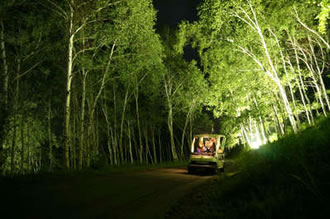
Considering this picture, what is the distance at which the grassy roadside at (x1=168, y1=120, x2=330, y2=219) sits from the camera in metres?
4.20

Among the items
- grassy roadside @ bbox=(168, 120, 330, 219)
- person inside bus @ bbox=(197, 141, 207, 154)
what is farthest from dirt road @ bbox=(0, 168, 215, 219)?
person inside bus @ bbox=(197, 141, 207, 154)

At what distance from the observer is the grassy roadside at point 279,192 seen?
420 centimetres

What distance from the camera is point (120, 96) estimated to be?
129 ft

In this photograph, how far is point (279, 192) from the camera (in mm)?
4902

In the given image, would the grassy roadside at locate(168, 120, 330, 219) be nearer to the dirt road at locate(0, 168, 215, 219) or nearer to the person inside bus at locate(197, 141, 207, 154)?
the dirt road at locate(0, 168, 215, 219)

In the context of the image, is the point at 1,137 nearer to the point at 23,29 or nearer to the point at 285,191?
the point at 23,29

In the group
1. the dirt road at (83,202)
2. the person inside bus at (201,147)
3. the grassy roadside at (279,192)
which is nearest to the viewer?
the grassy roadside at (279,192)

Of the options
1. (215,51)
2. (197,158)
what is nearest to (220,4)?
(215,51)

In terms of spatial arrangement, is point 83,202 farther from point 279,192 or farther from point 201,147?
point 201,147

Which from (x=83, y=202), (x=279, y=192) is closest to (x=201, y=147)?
(x=83, y=202)

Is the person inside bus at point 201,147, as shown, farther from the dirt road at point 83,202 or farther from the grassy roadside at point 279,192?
the grassy roadside at point 279,192

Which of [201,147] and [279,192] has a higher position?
[201,147]

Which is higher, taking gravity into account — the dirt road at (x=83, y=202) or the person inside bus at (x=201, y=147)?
the person inside bus at (x=201, y=147)

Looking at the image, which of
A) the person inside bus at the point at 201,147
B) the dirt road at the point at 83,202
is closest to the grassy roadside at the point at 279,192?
the dirt road at the point at 83,202
